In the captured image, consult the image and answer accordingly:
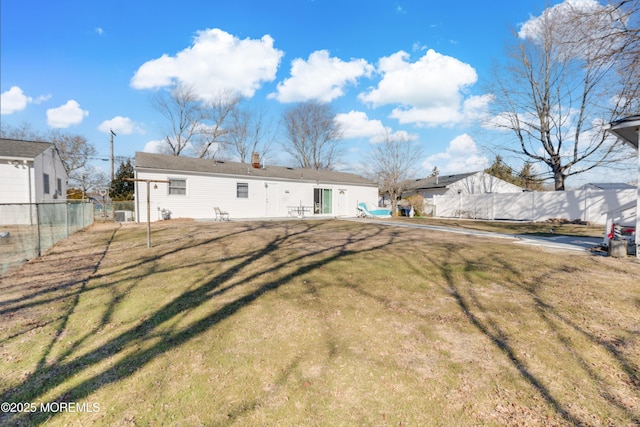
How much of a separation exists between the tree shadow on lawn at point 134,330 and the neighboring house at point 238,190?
9669 mm

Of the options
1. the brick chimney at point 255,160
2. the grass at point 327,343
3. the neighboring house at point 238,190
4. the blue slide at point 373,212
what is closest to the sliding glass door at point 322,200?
the neighboring house at point 238,190

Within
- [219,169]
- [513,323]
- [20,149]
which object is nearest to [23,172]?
[20,149]

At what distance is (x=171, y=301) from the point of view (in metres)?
4.42

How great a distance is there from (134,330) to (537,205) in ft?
75.7

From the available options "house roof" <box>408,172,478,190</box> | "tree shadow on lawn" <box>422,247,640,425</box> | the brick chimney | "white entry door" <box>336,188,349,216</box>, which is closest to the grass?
"tree shadow on lawn" <box>422,247,640,425</box>

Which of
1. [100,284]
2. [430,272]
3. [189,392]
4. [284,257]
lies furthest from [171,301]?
[430,272]

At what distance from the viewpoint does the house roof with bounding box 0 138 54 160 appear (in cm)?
1286

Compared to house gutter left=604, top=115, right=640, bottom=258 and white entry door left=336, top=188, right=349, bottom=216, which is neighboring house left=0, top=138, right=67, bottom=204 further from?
house gutter left=604, top=115, right=640, bottom=258

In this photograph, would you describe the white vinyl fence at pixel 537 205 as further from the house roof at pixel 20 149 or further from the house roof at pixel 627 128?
the house roof at pixel 20 149

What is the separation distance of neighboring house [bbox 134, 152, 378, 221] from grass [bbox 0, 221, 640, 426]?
10470 millimetres

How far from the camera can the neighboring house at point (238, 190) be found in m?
15.9

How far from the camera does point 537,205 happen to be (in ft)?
63.4

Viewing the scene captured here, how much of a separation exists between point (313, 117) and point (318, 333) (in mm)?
38973

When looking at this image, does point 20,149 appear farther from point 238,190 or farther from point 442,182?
point 442,182
